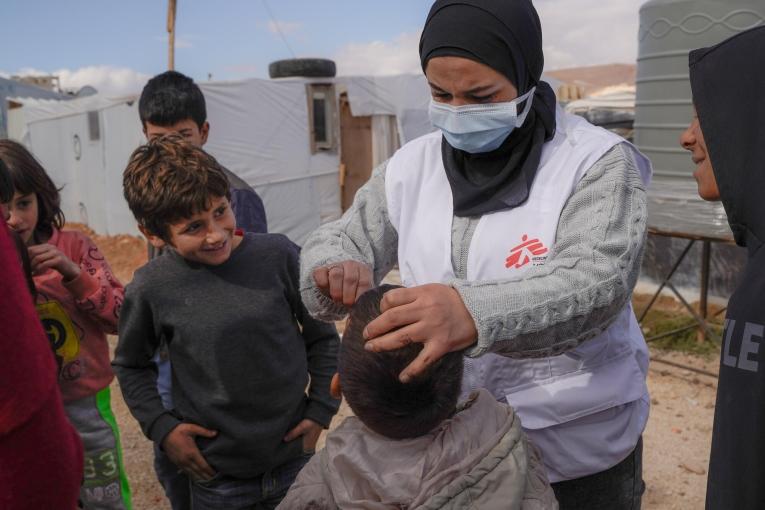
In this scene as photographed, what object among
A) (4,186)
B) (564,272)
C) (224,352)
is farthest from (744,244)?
(4,186)

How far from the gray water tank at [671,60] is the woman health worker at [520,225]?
4036 mm

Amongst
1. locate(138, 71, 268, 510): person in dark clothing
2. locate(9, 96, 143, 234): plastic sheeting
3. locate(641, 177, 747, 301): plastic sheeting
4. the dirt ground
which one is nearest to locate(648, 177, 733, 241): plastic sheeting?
locate(641, 177, 747, 301): plastic sheeting

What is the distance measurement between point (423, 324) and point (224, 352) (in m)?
1.22

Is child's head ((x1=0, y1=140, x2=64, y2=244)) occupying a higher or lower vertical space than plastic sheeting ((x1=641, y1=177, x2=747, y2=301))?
higher

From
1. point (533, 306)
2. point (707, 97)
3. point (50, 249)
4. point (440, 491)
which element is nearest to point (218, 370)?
point (50, 249)

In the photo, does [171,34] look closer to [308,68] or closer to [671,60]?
[308,68]

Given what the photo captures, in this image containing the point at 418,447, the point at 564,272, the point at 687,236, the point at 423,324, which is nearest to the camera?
the point at 423,324

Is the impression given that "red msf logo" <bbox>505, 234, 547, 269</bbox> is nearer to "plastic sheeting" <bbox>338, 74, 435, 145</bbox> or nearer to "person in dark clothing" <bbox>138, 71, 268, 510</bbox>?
"person in dark clothing" <bbox>138, 71, 268, 510</bbox>

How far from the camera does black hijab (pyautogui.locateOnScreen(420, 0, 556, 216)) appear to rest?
141 centimetres

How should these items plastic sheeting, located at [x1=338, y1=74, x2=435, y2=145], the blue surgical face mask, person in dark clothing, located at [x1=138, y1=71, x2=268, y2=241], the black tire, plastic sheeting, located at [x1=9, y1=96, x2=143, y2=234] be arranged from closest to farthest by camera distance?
the blue surgical face mask < person in dark clothing, located at [x1=138, y1=71, x2=268, y2=241] < the black tire < plastic sheeting, located at [x1=338, y1=74, x2=435, y2=145] < plastic sheeting, located at [x1=9, y1=96, x2=143, y2=234]

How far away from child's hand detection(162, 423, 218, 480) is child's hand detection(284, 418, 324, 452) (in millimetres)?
238

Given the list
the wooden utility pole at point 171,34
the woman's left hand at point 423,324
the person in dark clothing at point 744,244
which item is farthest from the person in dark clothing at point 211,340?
the wooden utility pole at point 171,34

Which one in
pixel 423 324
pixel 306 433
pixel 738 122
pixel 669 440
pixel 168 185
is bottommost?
pixel 669 440

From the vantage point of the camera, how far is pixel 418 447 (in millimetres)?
1346
